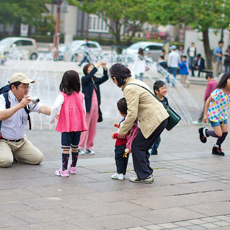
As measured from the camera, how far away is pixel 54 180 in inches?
263

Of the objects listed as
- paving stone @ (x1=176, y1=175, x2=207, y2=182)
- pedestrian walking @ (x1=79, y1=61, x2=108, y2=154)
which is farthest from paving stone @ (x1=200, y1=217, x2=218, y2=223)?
pedestrian walking @ (x1=79, y1=61, x2=108, y2=154)

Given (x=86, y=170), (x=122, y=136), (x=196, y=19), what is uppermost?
(x=196, y=19)

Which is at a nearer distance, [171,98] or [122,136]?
[122,136]

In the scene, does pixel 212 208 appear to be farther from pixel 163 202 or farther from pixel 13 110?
pixel 13 110

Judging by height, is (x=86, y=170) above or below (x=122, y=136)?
below

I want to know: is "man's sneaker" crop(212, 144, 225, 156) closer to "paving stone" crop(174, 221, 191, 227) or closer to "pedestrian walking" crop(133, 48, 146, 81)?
"paving stone" crop(174, 221, 191, 227)

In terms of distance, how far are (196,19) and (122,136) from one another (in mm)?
24461

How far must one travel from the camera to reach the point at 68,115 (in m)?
6.87

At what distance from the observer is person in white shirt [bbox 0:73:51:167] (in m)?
7.07

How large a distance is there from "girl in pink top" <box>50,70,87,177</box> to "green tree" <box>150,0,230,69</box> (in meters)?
22.6

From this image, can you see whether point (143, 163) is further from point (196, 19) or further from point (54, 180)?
point (196, 19)

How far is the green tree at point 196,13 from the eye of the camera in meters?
28.8


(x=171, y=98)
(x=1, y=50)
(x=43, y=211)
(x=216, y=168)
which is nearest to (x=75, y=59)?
(x=1, y=50)

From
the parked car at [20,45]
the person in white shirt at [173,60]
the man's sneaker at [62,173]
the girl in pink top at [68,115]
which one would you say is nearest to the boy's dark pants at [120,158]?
the girl in pink top at [68,115]
